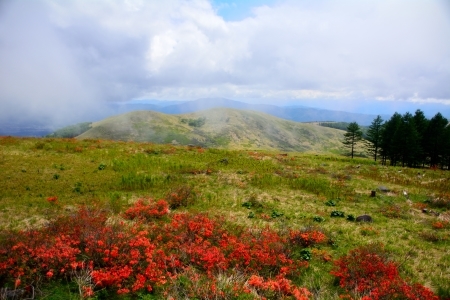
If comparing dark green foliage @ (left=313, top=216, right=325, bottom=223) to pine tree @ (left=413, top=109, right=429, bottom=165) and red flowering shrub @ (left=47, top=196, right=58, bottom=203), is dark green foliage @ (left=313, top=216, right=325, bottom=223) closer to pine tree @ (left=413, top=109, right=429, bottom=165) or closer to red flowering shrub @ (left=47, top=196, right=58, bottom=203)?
red flowering shrub @ (left=47, top=196, right=58, bottom=203)

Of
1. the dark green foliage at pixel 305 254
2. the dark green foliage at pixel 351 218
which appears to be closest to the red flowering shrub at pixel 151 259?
the dark green foliage at pixel 305 254

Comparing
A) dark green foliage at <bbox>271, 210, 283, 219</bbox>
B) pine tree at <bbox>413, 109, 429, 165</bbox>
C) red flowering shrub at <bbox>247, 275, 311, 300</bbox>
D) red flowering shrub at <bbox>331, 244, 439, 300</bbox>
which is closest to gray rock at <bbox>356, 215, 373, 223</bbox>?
dark green foliage at <bbox>271, 210, 283, 219</bbox>

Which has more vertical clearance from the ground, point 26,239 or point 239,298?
point 26,239

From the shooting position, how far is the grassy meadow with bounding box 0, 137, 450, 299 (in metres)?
12.5

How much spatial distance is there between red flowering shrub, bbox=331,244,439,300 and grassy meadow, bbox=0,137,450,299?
644 millimetres

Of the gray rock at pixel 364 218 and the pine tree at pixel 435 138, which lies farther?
the pine tree at pixel 435 138

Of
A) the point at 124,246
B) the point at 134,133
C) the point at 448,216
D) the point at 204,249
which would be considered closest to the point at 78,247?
the point at 124,246

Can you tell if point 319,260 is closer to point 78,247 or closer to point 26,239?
point 78,247

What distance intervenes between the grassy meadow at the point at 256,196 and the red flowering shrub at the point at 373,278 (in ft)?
2.11

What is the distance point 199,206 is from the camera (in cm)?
1878

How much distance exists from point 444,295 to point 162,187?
18.9 m

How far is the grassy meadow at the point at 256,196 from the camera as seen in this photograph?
41.0 feet

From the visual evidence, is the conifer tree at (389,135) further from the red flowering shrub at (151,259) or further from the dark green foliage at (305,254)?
the red flowering shrub at (151,259)

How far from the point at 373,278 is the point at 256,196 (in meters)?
11.4
